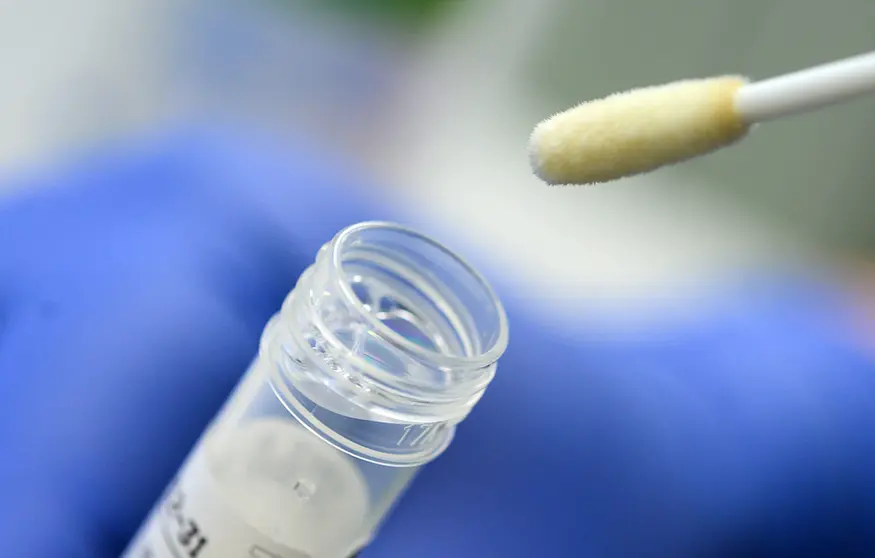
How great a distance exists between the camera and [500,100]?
535mm

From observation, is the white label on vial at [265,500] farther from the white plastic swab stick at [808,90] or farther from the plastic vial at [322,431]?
the white plastic swab stick at [808,90]

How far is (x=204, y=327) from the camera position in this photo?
0.36 m

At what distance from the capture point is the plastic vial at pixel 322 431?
0.78 ft

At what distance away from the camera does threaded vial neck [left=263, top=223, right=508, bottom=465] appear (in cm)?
23

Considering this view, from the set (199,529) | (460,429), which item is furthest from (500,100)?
(199,529)

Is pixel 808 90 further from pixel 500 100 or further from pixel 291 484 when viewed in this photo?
pixel 500 100

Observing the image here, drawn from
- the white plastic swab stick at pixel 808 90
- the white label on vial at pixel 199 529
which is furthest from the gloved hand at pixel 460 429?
the white plastic swab stick at pixel 808 90

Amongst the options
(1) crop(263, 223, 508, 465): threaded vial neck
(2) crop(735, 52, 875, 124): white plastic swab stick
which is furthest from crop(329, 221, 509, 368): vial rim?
(2) crop(735, 52, 875, 124): white plastic swab stick

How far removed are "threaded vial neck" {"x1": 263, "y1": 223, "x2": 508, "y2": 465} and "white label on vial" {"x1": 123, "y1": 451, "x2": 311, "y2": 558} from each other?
0.04 meters

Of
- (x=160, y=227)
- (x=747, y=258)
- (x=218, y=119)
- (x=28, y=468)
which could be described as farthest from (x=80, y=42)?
(x=747, y=258)

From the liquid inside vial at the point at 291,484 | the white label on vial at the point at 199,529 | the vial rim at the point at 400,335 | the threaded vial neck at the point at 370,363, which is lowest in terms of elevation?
the white label on vial at the point at 199,529

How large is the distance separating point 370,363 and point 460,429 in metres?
0.13

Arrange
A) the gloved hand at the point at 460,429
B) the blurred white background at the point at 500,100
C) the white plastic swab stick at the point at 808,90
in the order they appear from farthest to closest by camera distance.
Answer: the blurred white background at the point at 500,100 < the gloved hand at the point at 460,429 < the white plastic swab stick at the point at 808,90

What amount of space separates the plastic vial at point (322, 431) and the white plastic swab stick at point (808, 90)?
0.11 meters
